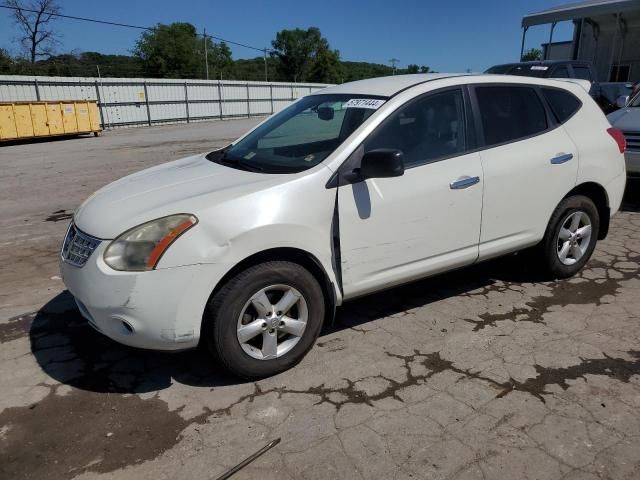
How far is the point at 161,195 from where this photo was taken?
2943 millimetres

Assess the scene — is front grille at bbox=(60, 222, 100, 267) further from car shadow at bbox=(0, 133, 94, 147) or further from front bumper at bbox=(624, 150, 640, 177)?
car shadow at bbox=(0, 133, 94, 147)

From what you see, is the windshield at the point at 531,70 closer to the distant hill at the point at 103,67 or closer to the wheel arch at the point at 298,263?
the wheel arch at the point at 298,263

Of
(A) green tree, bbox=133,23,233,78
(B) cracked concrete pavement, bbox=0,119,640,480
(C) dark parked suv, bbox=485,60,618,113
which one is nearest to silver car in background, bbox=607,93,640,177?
(B) cracked concrete pavement, bbox=0,119,640,480

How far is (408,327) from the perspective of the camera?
3613 millimetres

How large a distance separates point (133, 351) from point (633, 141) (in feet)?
21.9

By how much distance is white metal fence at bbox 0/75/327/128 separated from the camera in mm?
21906

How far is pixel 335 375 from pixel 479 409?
2.78ft

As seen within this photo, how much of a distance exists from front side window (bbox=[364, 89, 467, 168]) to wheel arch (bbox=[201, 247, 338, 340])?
0.80m

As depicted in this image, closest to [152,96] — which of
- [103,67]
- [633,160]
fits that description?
[633,160]

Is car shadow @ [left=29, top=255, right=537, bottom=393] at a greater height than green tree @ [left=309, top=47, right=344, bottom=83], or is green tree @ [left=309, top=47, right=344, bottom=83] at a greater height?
green tree @ [left=309, top=47, right=344, bottom=83]

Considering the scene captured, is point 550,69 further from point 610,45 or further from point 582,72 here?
point 610,45

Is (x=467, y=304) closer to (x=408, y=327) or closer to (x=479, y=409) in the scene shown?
(x=408, y=327)

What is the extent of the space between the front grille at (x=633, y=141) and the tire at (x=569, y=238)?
301 centimetres

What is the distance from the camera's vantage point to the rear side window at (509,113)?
3.66 m
